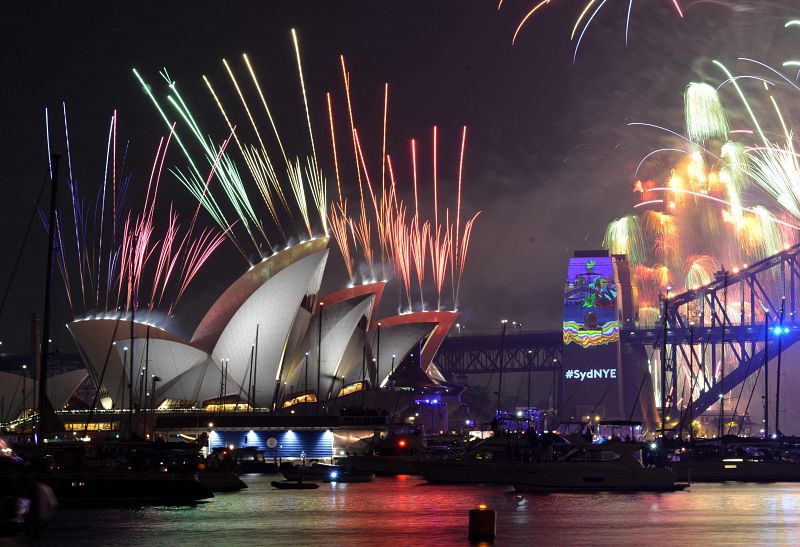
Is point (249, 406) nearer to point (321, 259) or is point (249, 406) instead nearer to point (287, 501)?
point (321, 259)

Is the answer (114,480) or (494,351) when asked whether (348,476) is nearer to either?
(114,480)

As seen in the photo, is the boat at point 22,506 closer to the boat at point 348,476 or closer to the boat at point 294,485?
the boat at point 294,485

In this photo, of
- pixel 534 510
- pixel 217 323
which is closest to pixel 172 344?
pixel 217 323

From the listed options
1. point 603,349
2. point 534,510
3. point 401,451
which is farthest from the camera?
point 603,349

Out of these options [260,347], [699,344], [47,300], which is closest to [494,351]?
[699,344]

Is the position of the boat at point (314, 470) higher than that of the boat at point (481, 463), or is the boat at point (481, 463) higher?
the boat at point (481, 463)

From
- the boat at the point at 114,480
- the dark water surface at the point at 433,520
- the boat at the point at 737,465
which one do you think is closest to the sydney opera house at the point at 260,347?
the boat at the point at 737,465

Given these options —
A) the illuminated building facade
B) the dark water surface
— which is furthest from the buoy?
the illuminated building facade
